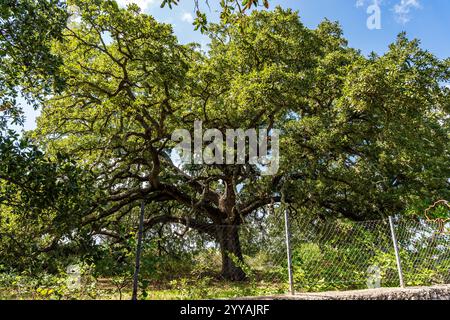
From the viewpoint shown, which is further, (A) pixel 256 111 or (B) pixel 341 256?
(A) pixel 256 111

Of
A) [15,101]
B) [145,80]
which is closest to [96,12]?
[145,80]

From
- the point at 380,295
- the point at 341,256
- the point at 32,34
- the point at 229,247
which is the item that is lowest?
the point at 380,295

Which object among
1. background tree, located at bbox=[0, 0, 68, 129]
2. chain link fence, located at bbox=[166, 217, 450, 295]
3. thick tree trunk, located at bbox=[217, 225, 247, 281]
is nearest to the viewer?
background tree, located at bbox=[0, 0, 68, 129]

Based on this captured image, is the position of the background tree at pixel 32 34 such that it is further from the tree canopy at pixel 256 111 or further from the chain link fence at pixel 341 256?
the chain link fence at pixel 341 256

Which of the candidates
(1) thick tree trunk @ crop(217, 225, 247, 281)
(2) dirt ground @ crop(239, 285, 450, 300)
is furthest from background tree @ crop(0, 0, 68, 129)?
(1) thick tree trunk @ crop(217, 225, 247, 281)

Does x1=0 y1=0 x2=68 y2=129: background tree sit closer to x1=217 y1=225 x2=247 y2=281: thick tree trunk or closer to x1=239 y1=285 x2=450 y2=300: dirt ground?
x1=239 y1=285 x2=450 y2=300: dirt ground

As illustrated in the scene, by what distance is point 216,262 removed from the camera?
915 centimetres

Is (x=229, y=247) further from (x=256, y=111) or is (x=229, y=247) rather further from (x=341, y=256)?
(x=256, y=111)

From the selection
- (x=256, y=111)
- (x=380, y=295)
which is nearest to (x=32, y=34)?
(x=380, y=295)

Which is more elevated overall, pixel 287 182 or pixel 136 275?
pixel 287 182

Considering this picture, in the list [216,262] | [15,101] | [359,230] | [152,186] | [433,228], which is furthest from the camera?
[152,186]

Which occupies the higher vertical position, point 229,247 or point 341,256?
point 229,247
